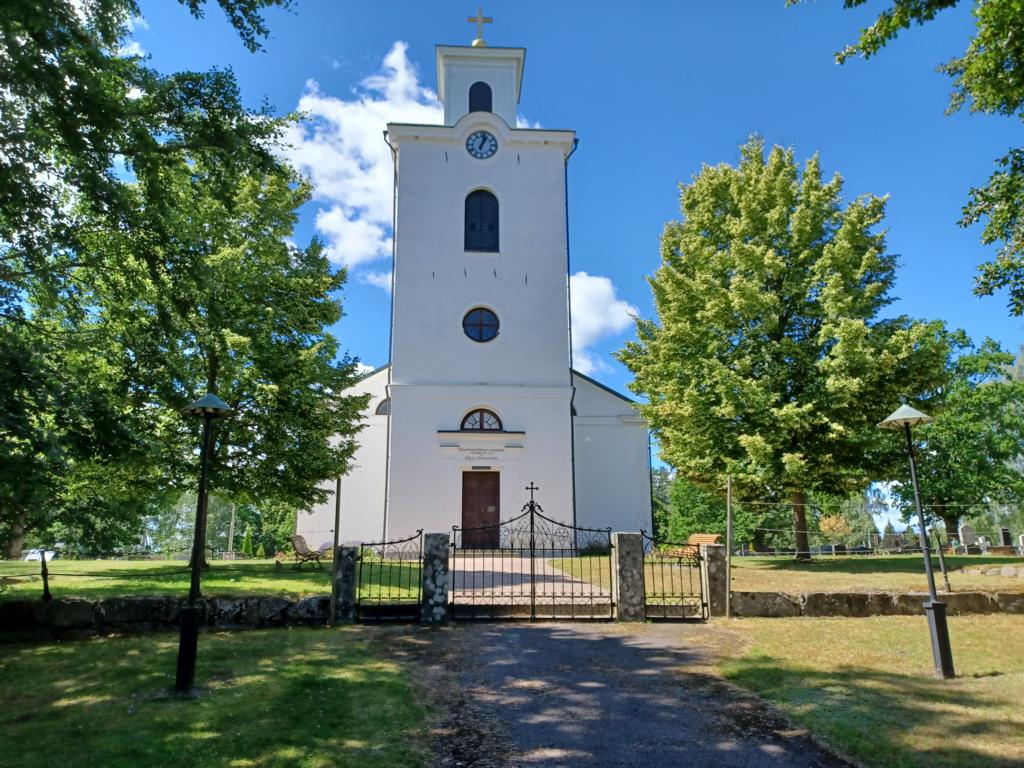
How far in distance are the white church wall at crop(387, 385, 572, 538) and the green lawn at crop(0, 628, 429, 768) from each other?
12812 mm

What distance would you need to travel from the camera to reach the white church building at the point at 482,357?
72.4ft

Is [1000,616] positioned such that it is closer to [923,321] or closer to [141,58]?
[923,321]

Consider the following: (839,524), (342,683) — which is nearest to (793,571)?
(342,683)

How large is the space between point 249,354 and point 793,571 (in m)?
13.7

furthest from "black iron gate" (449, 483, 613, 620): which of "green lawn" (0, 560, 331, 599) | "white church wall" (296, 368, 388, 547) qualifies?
"white church wall" (296, 368, 388, 547)

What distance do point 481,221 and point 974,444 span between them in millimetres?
24740

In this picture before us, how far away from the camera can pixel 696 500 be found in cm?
4569

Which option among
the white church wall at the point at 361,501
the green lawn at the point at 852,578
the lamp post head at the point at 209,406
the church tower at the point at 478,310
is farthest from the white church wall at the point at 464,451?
the lamp post head at the point at 209,406

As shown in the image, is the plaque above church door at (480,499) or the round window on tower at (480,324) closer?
the plaque above church door at (480,499)

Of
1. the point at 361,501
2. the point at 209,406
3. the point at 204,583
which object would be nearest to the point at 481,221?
the point at 361,501

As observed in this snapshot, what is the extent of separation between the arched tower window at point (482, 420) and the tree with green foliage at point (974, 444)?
1987cm

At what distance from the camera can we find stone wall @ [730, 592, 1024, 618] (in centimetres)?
1042

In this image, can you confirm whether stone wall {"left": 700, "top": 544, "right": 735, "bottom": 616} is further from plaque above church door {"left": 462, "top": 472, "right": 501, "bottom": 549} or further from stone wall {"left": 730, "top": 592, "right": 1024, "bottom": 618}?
plaque above church door {"left": 462, "top": 472, "right": 501, "bottom": 549}

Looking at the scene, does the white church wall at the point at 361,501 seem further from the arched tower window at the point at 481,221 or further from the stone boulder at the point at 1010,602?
the stone boulder at the point at 1010,602
